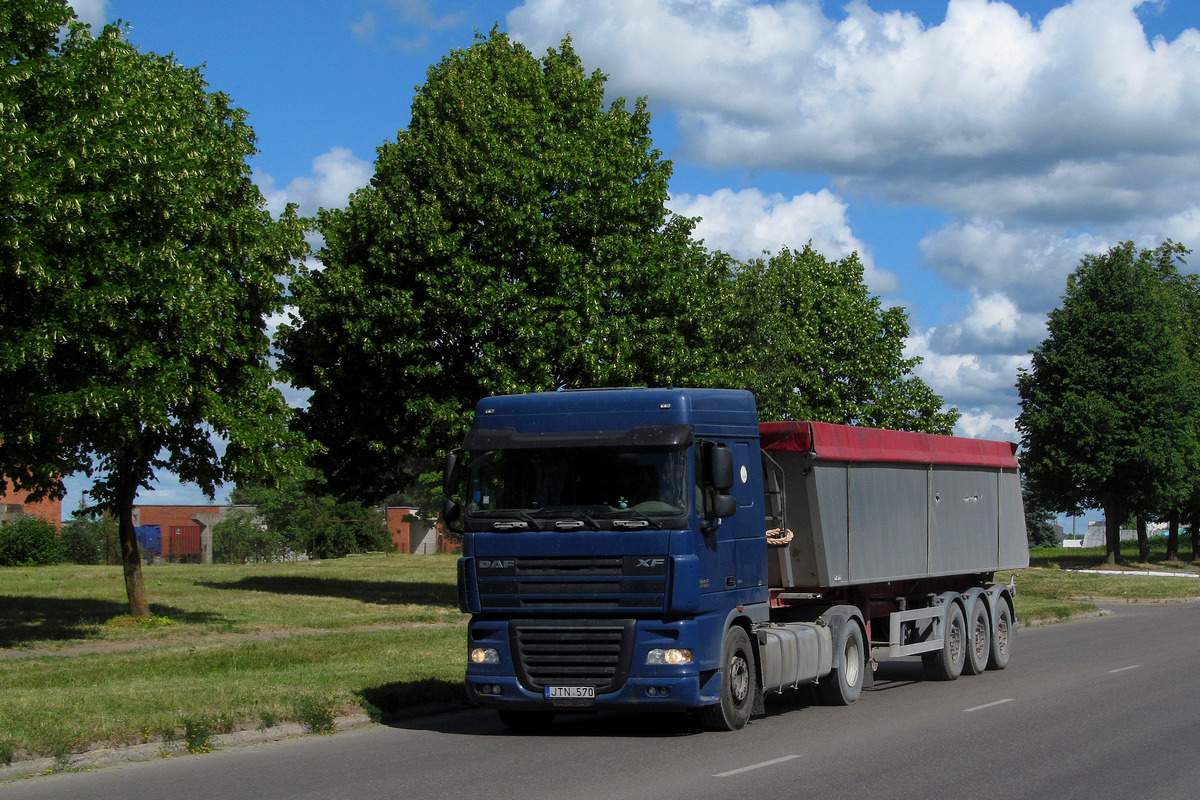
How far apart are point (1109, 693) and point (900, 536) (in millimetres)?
3002

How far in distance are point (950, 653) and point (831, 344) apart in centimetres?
3242

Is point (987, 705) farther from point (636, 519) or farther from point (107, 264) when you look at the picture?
point (107, 264)

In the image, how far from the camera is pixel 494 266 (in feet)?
91.8

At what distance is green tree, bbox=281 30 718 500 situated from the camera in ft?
89.4

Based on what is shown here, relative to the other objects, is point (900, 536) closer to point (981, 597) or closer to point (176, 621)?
point (981, 597)

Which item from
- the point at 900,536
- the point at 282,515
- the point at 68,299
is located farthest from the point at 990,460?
the point at 282,515

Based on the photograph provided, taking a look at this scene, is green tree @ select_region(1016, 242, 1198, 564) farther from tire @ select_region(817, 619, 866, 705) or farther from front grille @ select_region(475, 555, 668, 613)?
front grille @ select_region(475, 555, 668, 613)

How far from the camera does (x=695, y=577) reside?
1116 centimetres

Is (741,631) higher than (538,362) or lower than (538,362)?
lower

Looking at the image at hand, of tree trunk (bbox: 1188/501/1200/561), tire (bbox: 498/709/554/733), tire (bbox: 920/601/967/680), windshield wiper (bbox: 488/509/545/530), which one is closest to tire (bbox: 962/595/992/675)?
tire (bbox: 920/601/967/680)

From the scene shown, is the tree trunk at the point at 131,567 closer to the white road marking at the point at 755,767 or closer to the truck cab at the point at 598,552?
the truck cab at the point at 598,552

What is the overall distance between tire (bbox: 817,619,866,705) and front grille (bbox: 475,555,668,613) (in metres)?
3.95

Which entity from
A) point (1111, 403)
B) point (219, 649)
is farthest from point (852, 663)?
point (1111, 403)

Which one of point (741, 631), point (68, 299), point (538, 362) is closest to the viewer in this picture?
point (741, 631)
